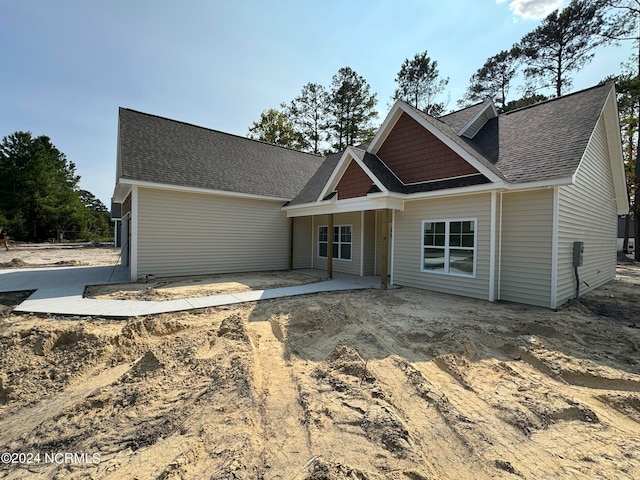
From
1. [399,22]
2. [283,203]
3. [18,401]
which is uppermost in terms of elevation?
[399,22]

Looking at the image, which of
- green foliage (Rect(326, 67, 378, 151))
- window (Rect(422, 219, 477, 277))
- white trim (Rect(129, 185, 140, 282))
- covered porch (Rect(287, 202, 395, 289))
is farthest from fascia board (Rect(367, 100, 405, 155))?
green foliage (Rect(326, 67, 378, 151))

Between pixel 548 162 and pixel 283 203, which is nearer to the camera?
pixel 548 162

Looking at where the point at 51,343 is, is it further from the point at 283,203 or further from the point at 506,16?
the point at 506,16

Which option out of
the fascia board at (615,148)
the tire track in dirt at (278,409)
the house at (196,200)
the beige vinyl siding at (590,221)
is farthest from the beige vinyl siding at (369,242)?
the fascia board at (615,148)

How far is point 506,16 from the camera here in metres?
10.4

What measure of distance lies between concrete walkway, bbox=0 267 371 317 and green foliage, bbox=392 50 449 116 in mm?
23491

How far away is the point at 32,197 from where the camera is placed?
34.2m

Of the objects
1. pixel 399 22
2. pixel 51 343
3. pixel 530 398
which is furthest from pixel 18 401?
pixel 399 22

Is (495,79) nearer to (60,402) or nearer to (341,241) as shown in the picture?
(341,241)

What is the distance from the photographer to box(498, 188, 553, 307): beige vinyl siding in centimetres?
693

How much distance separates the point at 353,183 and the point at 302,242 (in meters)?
5.01

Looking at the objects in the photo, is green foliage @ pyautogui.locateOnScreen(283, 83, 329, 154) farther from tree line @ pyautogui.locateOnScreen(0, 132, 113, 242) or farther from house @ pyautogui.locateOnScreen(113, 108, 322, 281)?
tree line @ pyautogui.locateOnScreen(0, 132, 113, 242)

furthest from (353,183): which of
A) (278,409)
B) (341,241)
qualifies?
(278,409)

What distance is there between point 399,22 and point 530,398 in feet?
36.8
